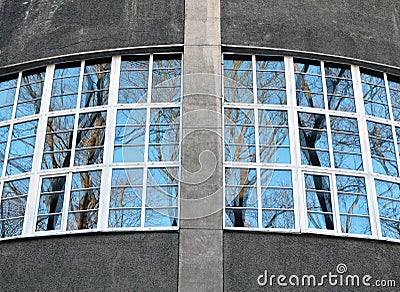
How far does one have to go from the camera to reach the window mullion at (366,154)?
9461mm

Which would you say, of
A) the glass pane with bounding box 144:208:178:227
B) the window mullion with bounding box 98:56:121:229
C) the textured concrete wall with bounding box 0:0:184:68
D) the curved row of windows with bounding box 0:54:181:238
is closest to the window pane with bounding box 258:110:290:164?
the curved row of windows with bounding box 0:54:181:238

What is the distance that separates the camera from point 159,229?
352 inches

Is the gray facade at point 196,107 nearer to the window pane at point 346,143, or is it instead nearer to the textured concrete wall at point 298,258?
the textured concrete wall at point 298,258

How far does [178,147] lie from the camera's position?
9.58 m

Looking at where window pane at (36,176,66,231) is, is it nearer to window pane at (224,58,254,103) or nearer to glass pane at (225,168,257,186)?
glass pane at (225,168,257,186)

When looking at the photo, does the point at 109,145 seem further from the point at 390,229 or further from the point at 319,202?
the point at 390,229

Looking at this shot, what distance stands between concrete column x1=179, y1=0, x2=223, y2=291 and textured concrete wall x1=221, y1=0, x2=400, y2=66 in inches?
15.5

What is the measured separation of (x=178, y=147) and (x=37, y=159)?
230cm

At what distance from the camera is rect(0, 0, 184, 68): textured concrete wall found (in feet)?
34.2

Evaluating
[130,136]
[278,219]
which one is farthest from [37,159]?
[278,219]

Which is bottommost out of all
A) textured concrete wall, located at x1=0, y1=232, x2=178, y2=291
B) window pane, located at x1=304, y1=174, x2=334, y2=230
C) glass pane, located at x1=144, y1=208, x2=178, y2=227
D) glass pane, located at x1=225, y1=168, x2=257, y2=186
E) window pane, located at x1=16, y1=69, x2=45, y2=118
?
textured concrete wall, located at x1=0, y1=232, x2=178, y2=291

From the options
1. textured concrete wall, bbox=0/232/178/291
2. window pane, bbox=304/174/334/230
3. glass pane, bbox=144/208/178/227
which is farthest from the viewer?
window pane, bbox=304/174/334/230

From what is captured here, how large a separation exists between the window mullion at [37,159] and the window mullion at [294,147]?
4003 millimetres

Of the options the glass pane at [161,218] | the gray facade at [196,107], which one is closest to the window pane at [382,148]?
the gray facade at [196,107]
